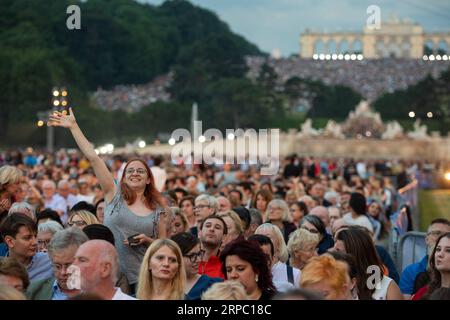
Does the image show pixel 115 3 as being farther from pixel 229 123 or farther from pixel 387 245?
pixel 387 245

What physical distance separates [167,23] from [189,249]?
11672 centimetres

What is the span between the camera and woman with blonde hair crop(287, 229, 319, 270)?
27.8 feet

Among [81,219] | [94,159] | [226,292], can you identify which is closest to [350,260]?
[226,292]

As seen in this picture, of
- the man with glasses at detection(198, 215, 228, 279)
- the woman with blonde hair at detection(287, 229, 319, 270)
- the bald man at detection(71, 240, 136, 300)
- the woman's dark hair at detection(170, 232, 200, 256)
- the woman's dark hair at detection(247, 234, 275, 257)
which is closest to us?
the bald man at detection(71, 240, 136, 300)

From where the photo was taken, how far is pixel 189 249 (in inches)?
294

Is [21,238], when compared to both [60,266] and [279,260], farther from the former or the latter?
[279,260]

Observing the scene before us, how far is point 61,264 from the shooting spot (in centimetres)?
700

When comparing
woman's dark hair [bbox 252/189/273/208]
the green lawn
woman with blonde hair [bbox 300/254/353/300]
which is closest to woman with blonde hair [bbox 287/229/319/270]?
woman with blonde hair [bbox 300/254/353/300]

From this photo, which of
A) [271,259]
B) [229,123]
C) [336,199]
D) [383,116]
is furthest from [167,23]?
[271,259]

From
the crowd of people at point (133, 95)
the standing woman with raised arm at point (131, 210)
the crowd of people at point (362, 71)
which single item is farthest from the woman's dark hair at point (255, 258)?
the crowd of people at point (362, 71)

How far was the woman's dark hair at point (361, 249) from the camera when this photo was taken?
7.55m

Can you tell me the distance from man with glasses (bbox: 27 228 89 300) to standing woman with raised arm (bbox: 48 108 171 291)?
75 cm

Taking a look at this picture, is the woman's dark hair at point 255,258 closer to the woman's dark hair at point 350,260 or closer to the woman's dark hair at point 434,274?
the woman's dark hair at point 350,260

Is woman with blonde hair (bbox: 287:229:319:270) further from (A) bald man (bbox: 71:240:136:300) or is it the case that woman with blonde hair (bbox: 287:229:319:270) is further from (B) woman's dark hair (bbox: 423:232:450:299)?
(A) bald man (bbox: 71:240:136:300)
